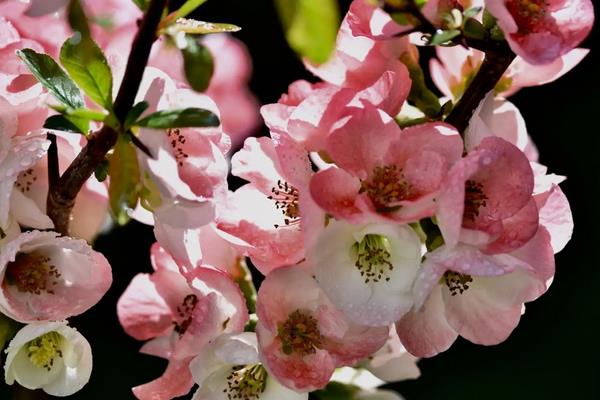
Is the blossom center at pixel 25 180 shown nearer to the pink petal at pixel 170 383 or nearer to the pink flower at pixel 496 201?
the pink petal at pixel 170 383

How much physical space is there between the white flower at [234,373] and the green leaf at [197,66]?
143 mm

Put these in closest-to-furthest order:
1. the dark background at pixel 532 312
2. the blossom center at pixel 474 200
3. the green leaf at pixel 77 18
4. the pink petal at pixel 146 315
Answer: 1. the green leaf at pixel 77 18
2. the blossom center at pixel 474 200
3. the pink petal at pixel 146 315
4. the dark background at pixel 532 312

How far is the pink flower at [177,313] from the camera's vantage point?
56 cm

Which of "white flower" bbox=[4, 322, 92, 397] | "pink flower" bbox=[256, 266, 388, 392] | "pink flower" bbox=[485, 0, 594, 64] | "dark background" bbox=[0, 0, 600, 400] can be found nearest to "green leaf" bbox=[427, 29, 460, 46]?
"pink flower" bbox=[485, 0, 594, 64]

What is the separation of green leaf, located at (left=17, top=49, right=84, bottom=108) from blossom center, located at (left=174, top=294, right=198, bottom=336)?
0.15m

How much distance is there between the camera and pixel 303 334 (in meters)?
0.55

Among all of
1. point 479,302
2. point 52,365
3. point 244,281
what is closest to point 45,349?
point 52,365

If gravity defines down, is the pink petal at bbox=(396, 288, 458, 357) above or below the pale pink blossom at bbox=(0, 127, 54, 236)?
below

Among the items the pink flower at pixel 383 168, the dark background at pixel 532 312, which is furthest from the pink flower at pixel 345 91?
the dark background at pixel 532 312

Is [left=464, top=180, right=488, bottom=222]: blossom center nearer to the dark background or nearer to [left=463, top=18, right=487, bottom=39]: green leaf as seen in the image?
[left=463, top=18, right=487, bottom=39]: green leaf

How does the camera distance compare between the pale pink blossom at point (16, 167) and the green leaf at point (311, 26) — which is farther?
the pale pink blossom at point (16, 167)

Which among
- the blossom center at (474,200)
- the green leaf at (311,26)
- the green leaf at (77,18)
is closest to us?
the green leaf at (311,26)

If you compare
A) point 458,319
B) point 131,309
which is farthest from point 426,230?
point 131,309

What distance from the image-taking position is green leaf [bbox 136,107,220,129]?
1.53ft
